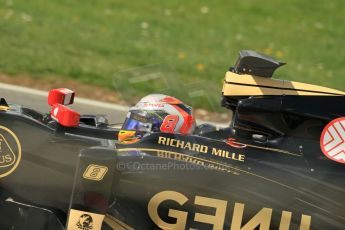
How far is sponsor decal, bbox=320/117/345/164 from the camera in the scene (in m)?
4.03

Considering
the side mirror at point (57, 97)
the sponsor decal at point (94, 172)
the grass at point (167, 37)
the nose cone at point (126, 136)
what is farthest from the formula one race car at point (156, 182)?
the grass at point (167, 37)

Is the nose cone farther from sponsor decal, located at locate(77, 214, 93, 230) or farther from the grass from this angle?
the grass

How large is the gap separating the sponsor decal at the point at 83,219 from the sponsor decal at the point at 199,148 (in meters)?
0.56

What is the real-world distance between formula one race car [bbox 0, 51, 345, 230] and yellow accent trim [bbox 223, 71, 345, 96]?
0.27 metres

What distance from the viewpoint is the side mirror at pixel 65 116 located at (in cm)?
397

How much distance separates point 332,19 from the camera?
12539 millimetres

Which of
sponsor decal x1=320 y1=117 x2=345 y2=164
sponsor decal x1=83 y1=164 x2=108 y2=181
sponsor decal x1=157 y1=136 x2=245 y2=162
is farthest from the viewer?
sponsor decal x1=320 y1=117 x2=345 y2=164

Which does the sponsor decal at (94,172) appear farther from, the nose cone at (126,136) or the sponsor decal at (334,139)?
the sponsor decal at (334,139)

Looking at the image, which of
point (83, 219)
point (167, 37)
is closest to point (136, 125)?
point (83, 219)

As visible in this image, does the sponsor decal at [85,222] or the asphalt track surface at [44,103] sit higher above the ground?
the asphalt track surface at [44,103]

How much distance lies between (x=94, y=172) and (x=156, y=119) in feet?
2.53

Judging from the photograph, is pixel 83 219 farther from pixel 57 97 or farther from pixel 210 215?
pixel 57 97

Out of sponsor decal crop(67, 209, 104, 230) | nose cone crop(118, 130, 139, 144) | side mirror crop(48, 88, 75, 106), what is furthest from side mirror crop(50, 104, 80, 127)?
sponsor decal crop(67, 209, 104, 230)

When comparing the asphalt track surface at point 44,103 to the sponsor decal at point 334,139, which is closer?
the sponsor decal at point 334,139
